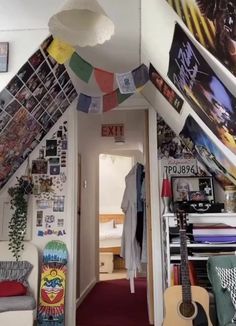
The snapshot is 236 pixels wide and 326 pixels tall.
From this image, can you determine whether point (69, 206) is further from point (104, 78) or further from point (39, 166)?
point (104, 78)

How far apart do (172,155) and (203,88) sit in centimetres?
157

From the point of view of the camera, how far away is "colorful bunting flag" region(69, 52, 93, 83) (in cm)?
234

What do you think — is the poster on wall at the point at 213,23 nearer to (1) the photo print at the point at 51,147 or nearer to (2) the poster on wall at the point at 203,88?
(2) the poster on wall at the point at 203,88

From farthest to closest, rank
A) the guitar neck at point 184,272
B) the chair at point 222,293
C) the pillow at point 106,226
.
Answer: the pillow at point 106,226 < the guitar neck at point 184,272 < the chair at point 222,293

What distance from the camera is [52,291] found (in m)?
2.93

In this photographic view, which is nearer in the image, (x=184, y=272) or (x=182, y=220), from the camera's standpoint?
(x=184, y=272)

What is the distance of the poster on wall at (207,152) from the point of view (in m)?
2.39

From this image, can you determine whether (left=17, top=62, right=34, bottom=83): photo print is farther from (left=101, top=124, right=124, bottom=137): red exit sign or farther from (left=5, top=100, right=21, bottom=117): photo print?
(left=101, top=124, right=124, bottom=137): red exit sign

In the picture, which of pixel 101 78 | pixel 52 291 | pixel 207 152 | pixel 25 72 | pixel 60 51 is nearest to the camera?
pixel 60 51

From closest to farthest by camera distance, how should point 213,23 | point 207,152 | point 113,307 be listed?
point 213,23 < point 207,152 < point 113,307

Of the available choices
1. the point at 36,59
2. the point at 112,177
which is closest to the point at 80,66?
the point at 36,59

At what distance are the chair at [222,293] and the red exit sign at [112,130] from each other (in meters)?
2.76

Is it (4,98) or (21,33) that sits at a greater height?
(21,33)

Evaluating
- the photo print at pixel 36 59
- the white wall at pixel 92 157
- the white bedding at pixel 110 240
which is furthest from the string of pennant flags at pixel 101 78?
the white bedding at pixel 110 240
